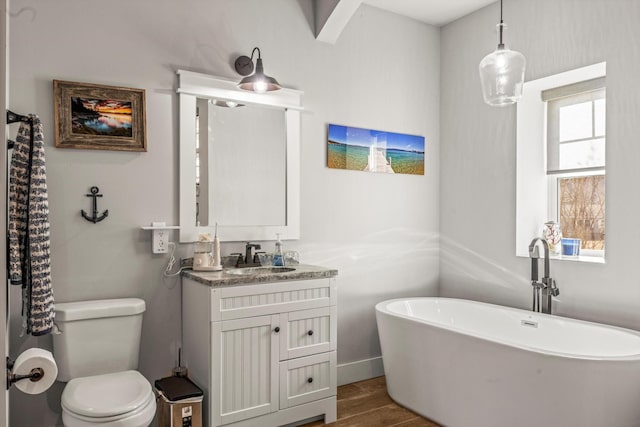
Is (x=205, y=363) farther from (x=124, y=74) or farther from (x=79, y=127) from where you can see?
(x=124, y=74)

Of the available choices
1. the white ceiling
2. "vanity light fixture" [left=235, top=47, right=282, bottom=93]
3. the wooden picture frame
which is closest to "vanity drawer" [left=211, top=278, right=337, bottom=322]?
the wooden picture frame

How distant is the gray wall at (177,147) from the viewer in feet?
8.45

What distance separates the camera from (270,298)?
8.83ft

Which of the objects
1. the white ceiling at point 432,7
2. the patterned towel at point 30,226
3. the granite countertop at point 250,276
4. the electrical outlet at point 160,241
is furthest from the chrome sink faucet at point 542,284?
the patterned towel at point 30,226

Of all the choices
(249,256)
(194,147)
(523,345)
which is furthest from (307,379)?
(194,147)

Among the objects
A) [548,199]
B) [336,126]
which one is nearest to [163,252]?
[336,126]

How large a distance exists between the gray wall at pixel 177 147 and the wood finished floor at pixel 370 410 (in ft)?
0.87

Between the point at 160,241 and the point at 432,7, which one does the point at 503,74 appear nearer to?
the point at 432,7

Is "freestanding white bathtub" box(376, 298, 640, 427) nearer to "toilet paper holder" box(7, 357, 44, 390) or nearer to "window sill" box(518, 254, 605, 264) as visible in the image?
A: "window sill" box(518, 254, 605, 264)

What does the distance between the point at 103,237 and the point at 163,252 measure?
1.12 feet

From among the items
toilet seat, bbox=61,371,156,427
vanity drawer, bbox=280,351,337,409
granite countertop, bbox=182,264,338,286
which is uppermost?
granite countertop, bbox=182,264,338,286

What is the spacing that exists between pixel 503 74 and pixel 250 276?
167 centimetres

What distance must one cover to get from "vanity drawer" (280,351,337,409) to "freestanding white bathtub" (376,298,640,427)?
0.49 metres

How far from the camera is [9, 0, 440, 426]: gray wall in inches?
101
